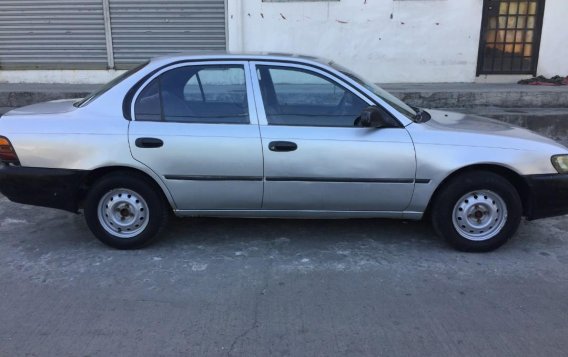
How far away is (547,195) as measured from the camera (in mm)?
4145

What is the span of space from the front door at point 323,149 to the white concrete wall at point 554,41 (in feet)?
24.9

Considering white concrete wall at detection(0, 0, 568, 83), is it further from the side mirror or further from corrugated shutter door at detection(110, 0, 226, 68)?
the side mirror

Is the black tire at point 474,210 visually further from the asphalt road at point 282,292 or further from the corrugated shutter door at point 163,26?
the corrugated shutter door at point 163,26

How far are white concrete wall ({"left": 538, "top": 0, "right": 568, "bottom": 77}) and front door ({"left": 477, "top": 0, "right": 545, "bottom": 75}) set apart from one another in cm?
11

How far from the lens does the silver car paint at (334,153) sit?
4062 millimetres

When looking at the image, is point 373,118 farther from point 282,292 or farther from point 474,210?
point 282,292

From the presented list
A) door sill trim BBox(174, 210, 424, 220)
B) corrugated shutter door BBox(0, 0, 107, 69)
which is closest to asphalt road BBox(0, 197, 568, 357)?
door sill trim BBox(174, 210, 424, 220)

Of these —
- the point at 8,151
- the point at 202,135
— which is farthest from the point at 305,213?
the point at 8,151

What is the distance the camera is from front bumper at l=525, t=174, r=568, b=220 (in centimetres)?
411

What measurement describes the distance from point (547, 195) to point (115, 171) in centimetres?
347

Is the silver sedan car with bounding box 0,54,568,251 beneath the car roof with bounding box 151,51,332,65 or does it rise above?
beneath

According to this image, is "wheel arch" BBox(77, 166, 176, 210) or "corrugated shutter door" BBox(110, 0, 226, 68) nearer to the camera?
"wheel arch" BBox(77, 166, 176, 210)

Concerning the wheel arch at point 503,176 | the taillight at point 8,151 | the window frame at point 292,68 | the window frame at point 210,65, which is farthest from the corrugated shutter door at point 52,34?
the wheel arch at point 503,176

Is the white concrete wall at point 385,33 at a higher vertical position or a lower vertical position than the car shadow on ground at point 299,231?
higher
